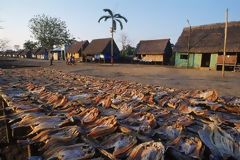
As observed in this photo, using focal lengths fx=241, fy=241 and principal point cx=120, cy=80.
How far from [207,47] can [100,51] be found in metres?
21.2

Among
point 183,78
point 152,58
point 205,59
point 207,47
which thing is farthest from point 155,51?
point 183,78

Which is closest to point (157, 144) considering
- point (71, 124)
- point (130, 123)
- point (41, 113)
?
point (130, 123)

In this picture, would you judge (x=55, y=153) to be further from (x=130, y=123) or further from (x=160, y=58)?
(x=160, y=58)

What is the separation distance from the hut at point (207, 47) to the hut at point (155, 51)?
235 inches

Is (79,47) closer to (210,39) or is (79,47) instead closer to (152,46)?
(152,46)

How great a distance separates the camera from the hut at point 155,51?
3755 centimetres

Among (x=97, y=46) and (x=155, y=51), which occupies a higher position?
(x=97, y=46)

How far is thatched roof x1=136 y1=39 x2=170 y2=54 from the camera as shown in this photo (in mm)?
37594

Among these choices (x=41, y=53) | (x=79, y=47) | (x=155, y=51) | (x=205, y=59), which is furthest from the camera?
(x=41, y=53)

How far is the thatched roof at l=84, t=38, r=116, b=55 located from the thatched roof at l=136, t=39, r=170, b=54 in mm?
6514

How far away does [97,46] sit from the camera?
45594 mm

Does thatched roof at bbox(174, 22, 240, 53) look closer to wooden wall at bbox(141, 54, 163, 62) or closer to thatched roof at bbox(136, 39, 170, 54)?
thatched roof at bbox(136, 39, 170, 54)

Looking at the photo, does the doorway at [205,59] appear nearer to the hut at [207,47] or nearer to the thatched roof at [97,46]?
the hut at [207,47]

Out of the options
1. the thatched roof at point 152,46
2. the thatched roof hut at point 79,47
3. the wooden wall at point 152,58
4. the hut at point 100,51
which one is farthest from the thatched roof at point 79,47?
the wooden wall at point 152,58
